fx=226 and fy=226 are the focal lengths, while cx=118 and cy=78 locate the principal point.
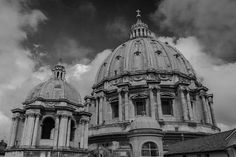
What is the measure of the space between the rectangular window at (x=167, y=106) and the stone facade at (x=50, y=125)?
53.4 ft

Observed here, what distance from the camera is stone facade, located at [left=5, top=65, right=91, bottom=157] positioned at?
30141mm

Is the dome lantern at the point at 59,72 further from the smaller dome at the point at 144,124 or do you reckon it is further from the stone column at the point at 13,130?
the smaller dome at the point at 144,124

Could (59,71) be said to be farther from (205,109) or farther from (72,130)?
(205,109)

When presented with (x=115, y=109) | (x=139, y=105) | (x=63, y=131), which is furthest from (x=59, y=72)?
(x=139, y=105)

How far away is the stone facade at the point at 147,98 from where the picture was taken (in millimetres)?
38812

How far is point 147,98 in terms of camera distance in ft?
141

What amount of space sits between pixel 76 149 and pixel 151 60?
26.0 meters

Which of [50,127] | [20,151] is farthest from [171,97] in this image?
[20,151]

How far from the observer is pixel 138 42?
185ft

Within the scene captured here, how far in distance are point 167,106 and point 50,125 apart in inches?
879

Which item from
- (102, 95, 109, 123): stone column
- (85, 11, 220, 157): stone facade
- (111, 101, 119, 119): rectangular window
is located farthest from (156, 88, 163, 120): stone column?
(102, 95, 109, 123): stone column

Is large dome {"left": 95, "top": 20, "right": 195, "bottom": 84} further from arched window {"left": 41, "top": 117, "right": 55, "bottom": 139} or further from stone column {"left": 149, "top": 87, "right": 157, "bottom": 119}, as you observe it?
arched window {"left": 41, "top": 117, "right": 55, "bottom": 139}

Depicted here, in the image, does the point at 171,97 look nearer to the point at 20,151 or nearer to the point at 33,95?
the point at 33,95

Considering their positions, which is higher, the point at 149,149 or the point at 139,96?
the point at 139,96
